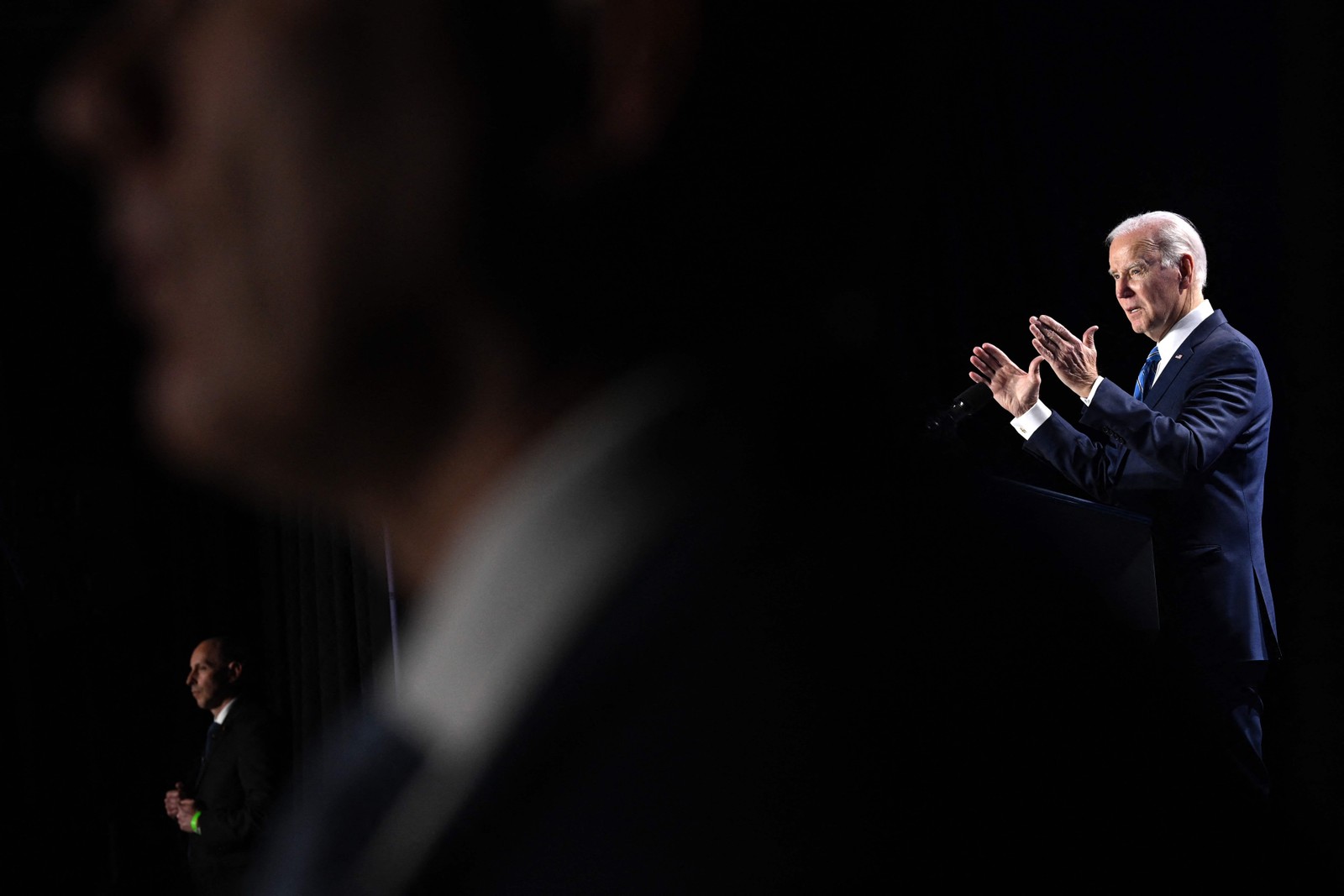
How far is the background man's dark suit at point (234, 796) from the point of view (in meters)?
3.06

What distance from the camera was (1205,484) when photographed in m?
2.17

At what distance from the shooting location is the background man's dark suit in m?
3.06

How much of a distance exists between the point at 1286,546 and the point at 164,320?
3345 millimetres

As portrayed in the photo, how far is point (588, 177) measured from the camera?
0.34 meters

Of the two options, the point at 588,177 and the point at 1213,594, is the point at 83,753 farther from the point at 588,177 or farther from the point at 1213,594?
the point at 588,177

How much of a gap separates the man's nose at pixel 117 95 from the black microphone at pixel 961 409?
66.9 inches

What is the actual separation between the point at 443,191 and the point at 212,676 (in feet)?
11.2

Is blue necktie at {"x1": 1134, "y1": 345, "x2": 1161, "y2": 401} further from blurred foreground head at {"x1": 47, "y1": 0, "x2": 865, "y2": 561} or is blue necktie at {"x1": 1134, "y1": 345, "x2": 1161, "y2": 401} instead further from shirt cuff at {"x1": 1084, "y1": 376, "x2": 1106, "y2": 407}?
blurred foreground head at {"x1": 47, "y1": 0, "x2": 865, "y2": 561}

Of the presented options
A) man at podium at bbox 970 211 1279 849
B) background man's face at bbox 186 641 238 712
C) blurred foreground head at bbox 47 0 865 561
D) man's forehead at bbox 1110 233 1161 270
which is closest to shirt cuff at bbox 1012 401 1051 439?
man at podium at bbox 970 211 1279 849

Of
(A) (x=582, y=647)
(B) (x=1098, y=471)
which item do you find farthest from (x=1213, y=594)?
(A) (x=582, y=647)

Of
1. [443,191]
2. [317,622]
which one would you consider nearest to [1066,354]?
[443,191]

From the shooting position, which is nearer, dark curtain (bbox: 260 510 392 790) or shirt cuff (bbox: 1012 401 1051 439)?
shirt cuff (bbox: 1012 401 1051 439)

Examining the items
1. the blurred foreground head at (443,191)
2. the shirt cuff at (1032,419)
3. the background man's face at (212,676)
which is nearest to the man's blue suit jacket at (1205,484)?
the shirt cuff at (1032,419)

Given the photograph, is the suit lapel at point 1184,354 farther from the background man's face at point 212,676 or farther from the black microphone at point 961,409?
the background man's face at point 212,676
